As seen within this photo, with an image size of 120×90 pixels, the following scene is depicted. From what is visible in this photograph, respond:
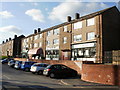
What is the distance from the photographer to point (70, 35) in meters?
28.4

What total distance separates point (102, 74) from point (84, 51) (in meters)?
12.1

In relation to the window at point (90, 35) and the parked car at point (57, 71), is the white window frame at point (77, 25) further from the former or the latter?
the parked car at point (57, 71)

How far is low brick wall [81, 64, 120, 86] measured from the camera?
11.8 m

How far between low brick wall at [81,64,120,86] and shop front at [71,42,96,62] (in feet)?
28.4

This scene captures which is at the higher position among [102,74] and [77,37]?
[77,37]

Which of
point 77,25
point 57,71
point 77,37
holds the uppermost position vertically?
point 77,25

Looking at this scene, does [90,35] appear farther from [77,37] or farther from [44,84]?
[44,84]

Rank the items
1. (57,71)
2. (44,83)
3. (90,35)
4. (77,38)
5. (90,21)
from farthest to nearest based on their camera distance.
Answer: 1. (77,38)
2. (90,21)
3. (90,35)
4. (57,71)
5. (44,83)

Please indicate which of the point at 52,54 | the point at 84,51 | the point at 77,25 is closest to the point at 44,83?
the point at 84,51

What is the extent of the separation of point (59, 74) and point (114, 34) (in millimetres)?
13998

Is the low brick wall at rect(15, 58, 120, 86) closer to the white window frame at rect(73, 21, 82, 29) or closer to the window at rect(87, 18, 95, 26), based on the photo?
the window at rect(87, 18, 95, 26)

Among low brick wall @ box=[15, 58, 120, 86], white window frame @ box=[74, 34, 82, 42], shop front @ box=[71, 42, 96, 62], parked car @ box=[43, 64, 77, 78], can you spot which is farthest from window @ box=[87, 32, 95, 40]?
low brick wall @ box=[15, 58, 120, 86]

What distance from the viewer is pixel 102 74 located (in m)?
12.6

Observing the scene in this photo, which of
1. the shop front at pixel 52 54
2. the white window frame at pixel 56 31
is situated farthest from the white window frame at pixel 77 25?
the shop front at pixel 52 54
